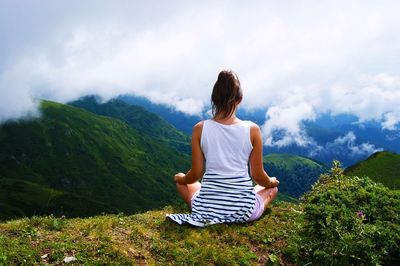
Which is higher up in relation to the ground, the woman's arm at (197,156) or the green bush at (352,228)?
the woman's arm at (197,156)

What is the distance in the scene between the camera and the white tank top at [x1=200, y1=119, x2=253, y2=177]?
37.3 ft

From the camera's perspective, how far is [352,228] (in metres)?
10.3

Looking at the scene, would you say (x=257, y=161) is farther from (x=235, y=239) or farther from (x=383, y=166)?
(x=383, y=166)

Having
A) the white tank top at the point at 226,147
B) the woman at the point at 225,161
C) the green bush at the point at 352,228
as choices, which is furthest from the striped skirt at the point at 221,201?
the green bush at the point at 352,228

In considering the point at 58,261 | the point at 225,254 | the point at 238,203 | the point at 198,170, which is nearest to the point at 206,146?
the point at 198,170

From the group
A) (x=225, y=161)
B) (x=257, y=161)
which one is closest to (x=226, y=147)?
(x=225, y=161)

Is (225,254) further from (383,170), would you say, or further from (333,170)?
(383,170)

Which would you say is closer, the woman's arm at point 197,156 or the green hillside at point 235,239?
the green hillside at point 235,239

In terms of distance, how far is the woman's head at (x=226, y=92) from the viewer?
10.8 metres

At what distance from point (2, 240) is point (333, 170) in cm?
1181

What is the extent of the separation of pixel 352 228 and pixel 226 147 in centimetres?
391

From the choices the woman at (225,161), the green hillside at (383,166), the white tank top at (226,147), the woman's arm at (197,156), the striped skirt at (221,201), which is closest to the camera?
the woman at (225,161)

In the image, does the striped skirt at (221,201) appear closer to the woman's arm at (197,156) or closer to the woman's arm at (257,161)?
the woman's arm at (197,156)

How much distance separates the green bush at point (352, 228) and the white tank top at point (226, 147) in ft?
7.55
